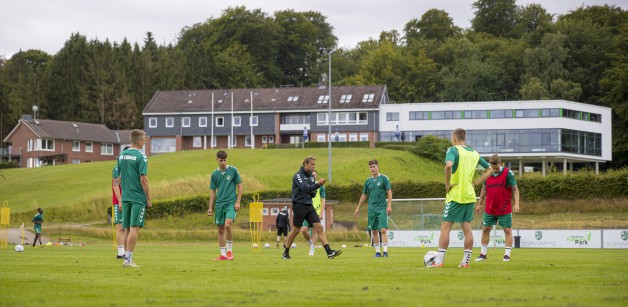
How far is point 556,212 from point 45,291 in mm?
55371

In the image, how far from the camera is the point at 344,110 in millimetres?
109188

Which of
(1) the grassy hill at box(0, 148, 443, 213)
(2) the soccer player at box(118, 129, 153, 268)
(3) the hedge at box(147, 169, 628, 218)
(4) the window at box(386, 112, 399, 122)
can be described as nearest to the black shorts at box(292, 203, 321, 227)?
(2) the soccer player at box(118, 129, 153, 268)

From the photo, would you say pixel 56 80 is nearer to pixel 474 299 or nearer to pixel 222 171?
pixel 222 171

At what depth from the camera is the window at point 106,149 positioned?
4749 inches

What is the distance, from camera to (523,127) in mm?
100812

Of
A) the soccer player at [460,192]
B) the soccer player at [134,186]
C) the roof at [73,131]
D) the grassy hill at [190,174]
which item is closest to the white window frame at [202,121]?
the roof at [73,131]

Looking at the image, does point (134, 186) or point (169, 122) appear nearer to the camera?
point (134, 186)

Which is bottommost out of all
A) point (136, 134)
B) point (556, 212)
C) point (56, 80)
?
point (556, 212)

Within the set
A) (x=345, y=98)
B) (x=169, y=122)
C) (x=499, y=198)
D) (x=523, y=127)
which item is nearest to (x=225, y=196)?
(x=499, y=198)

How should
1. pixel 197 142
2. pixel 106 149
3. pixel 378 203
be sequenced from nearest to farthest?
1. pixel 378 203
2. pixel 197 142
3. pixel 106 149

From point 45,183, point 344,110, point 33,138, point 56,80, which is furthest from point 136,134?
point 56,80

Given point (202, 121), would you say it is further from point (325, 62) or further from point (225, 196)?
point (225, 196)

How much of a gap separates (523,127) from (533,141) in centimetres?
188

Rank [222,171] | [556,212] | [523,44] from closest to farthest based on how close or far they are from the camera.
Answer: [222,171]
[556,212]
[523,44]
